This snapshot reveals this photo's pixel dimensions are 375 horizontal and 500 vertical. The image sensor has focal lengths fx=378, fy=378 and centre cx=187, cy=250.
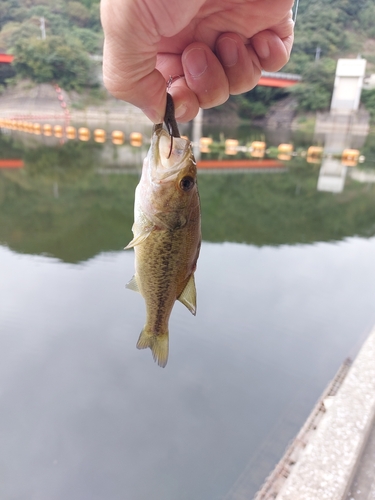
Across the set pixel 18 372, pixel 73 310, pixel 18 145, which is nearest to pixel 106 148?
pixel 18 145

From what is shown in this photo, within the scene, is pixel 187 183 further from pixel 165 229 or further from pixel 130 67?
pixel 130 67

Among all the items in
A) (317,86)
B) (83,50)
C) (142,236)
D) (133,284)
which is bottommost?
(133,284)

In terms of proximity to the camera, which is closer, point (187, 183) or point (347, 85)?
point (187, 183)

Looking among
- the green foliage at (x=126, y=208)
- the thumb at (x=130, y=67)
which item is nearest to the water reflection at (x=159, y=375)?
the green foliage at (x=126, y=208)

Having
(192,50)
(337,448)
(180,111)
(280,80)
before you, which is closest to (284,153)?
(337,448)

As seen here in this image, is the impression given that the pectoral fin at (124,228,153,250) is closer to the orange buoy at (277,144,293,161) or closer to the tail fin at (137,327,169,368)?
the tail fin at (137,327,169,368)

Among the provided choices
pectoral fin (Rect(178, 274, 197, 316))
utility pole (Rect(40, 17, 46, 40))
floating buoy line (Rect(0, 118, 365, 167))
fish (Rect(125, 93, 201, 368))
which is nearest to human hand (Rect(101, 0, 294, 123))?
fish (Rect(125, 93, 201, 368))

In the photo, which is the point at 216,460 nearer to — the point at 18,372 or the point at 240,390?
the point at 240,390
